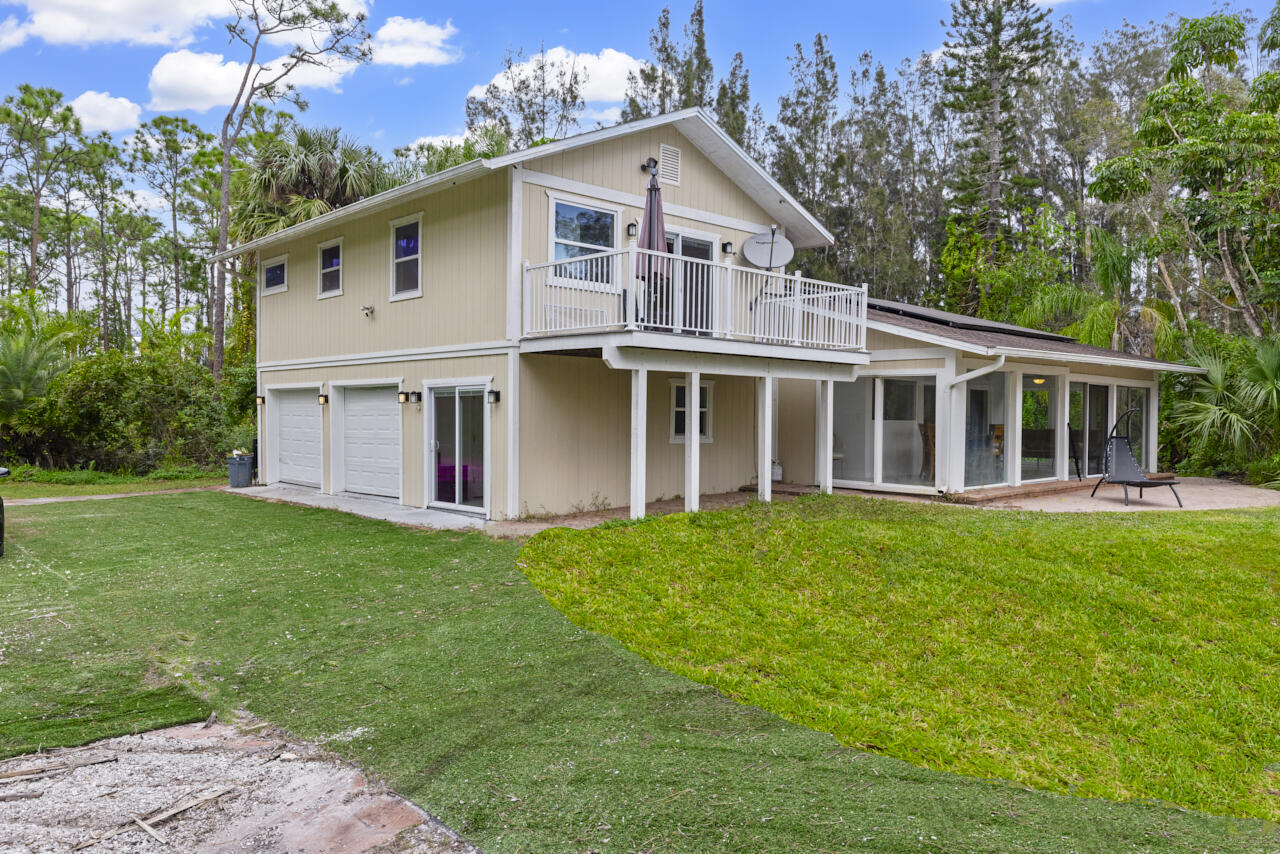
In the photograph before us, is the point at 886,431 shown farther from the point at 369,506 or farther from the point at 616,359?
the point at 369,506

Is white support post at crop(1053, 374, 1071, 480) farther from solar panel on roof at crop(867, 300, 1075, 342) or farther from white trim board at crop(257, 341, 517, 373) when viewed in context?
white trim board at crop(257, 341, 517, 373)

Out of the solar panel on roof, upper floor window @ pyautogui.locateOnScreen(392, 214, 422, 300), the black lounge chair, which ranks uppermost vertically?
upper floor window @ pyautogui.locateOnScreen(392, 214, 422, 300)

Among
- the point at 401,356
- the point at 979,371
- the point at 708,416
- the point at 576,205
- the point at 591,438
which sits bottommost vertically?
the point at 591,438

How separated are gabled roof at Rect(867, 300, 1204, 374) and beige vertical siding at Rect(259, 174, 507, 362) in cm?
577

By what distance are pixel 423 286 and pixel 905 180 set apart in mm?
25939

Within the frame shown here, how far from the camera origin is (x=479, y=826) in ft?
10.3

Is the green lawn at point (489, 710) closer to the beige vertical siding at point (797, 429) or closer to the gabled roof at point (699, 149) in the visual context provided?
the gabled roof at point (699, 149)

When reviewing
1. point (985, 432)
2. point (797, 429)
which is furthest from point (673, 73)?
point (985, 432)

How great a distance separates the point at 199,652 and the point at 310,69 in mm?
20916

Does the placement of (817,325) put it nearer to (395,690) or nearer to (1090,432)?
(1090,432)

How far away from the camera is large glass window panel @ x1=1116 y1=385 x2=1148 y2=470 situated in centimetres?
1537

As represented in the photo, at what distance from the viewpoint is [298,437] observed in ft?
48.2

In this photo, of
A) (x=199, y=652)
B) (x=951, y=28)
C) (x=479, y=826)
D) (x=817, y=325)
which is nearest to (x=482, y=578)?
(x=199, y=652)

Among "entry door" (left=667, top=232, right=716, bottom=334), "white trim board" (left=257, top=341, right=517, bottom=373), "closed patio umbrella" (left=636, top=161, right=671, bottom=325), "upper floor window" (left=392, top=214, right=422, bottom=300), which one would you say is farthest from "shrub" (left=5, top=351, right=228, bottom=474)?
"entry door" (left=667, top=232, right=716, bottom=334)
